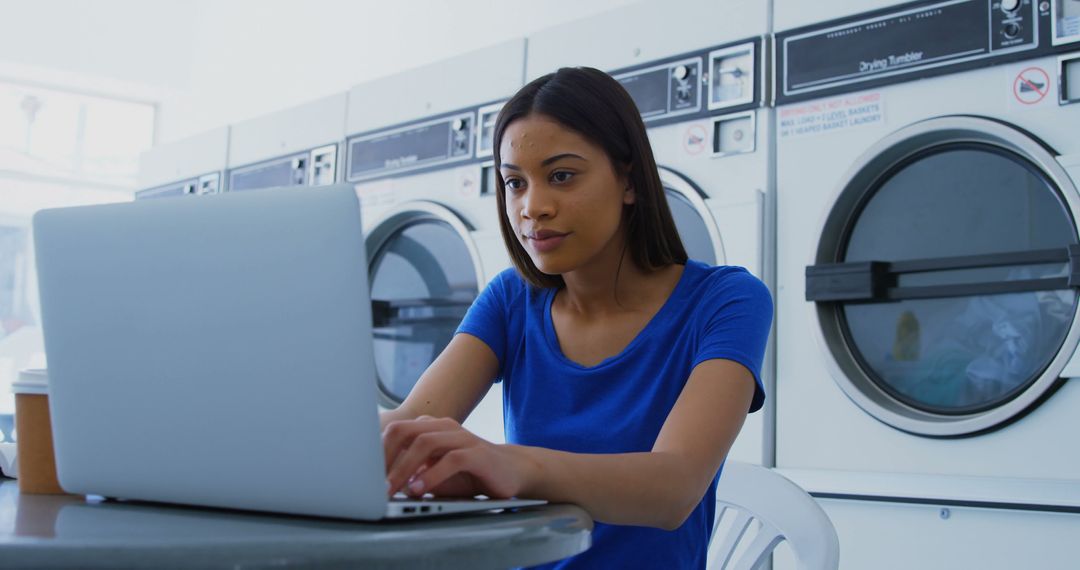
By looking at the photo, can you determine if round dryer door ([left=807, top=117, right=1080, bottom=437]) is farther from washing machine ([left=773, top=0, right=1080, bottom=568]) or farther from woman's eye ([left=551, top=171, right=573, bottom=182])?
woman's eye ([left=551, top=171, right=573, bottom=182])

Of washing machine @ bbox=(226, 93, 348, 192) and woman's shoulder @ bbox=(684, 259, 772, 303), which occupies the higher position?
washing machine @ bbox=(226, 93, 348, 192)

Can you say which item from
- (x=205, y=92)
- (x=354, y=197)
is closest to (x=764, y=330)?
(x=354, y=197)

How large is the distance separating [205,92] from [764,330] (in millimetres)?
4182

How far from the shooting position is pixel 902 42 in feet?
6.30

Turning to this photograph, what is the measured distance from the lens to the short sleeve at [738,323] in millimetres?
920

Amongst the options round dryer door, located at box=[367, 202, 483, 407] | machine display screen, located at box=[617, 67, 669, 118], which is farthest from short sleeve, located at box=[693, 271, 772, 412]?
round dryer door, located at box=[367, 202, 483, 407]

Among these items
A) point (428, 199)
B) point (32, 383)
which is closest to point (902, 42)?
point (428, 199)

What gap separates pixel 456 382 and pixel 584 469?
39 centimetres

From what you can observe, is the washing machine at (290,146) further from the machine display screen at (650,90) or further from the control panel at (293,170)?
the machine display screen at (650,90)

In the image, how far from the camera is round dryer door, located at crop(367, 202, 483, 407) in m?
2.82

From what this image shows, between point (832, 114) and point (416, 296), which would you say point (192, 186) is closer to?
point (416, 296)

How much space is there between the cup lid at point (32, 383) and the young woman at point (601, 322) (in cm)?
28

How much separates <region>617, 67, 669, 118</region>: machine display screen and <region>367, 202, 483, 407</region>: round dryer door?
622mm

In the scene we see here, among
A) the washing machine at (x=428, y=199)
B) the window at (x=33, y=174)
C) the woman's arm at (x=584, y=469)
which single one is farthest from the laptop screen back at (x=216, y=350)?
the window at (x=33, y=174)
